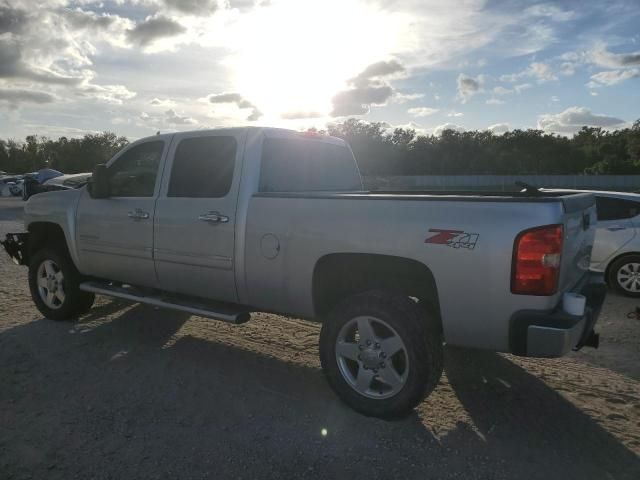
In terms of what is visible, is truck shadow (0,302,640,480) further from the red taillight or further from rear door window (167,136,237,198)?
rear door window (167,136,237,198)

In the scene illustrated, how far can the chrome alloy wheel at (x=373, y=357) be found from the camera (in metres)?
3.45

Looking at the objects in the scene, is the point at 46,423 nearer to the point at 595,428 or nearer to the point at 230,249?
the point at 230,249

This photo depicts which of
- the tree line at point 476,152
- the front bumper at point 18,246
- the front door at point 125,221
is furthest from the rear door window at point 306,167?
the tree line at point 476,152

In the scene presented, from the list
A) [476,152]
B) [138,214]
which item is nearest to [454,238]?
[138,214]

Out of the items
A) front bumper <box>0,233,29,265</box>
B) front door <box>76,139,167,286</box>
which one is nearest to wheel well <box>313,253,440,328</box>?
front door <box>76,139,167,286</box>

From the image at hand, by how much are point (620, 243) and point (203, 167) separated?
570cm

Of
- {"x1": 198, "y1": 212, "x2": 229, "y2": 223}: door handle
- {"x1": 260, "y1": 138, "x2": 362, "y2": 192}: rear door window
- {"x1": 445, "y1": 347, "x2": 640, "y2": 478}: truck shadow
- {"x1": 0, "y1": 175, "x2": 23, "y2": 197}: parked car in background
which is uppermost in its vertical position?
{"x1": 260, "y1": 138, "x2": 362, "y2": 192}: rear door window

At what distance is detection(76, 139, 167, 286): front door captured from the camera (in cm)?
477

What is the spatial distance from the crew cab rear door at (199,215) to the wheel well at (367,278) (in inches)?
30.3

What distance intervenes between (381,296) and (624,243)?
515 centimetres

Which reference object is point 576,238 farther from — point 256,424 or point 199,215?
point 199,215

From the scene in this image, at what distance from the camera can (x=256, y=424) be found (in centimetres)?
346

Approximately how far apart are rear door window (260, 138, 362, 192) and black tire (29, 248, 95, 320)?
102 inches

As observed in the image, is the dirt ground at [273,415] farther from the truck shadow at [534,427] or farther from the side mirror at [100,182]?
the side mirror at [100,182]
